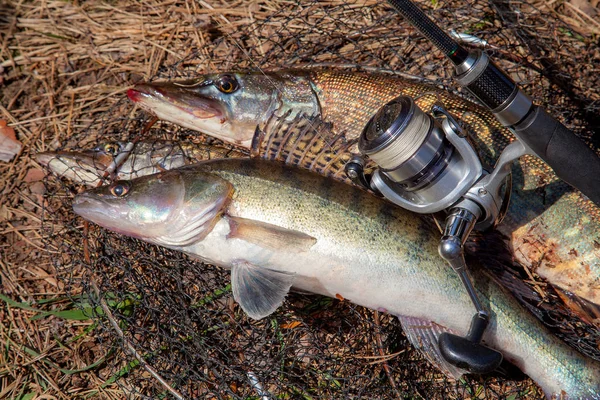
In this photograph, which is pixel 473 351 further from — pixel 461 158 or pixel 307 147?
pixel 307 147

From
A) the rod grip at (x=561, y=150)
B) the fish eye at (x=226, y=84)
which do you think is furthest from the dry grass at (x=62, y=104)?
the rod grip at (x=561, y=150)

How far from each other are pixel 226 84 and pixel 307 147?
2.94 feet

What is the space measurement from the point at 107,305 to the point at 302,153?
5.31ft

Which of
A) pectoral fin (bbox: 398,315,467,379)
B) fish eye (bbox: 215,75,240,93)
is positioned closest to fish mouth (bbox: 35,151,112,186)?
fish eye (bbox: 215,75,240,93)

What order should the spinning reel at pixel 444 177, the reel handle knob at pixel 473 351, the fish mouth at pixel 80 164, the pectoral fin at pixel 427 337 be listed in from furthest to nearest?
1. the fish mouth at pixel 80 164
2. the pectoral fin at pixel 427 337
3. the reel handle knob at pixel 473 351
4. the spinning reel at pixel 444 177

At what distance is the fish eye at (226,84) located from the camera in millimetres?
3904

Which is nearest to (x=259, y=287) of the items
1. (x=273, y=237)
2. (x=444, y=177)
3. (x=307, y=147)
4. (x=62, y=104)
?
(x=273, y=237)

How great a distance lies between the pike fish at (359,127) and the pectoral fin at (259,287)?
2.22ft

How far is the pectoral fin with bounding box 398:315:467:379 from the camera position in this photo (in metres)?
3.29

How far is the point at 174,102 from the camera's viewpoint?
3.74m

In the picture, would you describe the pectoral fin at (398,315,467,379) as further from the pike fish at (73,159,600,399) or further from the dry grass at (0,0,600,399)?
the dry grass at (0,0,600,399)

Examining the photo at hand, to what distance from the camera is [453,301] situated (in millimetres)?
3170

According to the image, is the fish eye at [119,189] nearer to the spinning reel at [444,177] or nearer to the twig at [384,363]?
the spinning reel at [444,177]

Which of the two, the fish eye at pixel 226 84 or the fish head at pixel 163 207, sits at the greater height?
the fish eye at pixel 226 84
